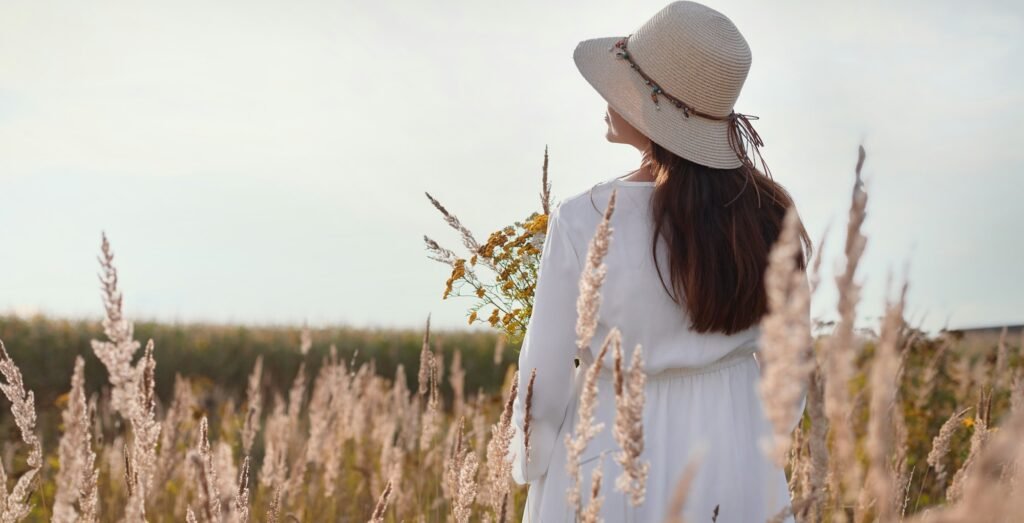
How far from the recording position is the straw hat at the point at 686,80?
8.59 ft

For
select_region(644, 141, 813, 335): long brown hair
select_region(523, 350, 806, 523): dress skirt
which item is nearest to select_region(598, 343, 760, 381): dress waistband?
select_region(523, 350, 806, 523): dress skirt

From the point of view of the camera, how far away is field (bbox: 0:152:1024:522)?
1.08 m

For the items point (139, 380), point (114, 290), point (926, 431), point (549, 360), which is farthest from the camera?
point (926, 431)

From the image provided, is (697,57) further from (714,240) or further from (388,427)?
(388,427)

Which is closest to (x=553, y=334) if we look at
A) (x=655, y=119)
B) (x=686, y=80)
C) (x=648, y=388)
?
(x=648, y=388)

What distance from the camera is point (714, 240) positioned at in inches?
94.3

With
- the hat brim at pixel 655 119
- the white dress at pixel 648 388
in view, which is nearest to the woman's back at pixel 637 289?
the white dress at pixel 648 388

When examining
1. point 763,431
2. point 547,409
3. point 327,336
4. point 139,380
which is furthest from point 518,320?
point 327,336

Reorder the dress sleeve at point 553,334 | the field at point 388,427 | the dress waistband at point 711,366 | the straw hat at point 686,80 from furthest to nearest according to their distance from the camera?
the straw hat at point 686,80
the dress waistband at point 711,366
the dress sleeve at point 553,334
the field at point 388,427

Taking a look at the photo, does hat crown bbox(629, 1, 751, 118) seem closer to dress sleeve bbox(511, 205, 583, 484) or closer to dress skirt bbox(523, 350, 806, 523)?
dress sleeve bbox(511, 205, 583, 484)

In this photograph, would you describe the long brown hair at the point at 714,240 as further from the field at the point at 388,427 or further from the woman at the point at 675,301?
the field at the point at 388,427

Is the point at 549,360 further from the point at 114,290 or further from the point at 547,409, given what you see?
the point at 114,290

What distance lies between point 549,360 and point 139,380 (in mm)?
1050

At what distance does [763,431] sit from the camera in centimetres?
248
